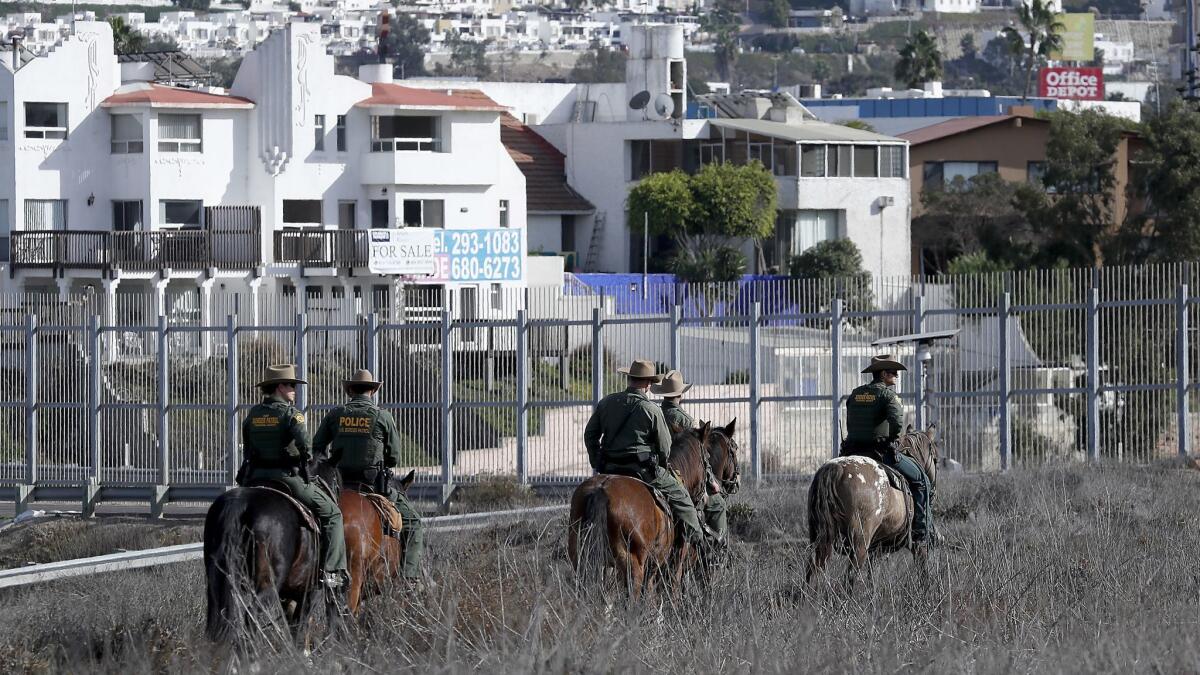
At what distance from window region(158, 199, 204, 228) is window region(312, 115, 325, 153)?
3763 mm

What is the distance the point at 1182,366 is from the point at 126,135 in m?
35.1

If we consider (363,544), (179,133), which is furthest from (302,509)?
(179,133)

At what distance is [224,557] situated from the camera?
13.2 meters

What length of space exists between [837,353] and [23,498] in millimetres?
10726

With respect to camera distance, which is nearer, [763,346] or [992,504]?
[992,504]

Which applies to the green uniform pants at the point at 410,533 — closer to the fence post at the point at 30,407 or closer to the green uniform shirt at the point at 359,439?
the green uniform shirt at the point at 359,439

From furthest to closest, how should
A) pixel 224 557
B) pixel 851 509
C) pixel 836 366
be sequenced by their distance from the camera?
pixel 836 366, pixel 851 509, pixel 224 557

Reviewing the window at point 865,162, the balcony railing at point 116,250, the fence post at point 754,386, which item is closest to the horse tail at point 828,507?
the fence post at point 754,386

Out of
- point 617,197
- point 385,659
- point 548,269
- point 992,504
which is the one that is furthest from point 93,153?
point 385,659

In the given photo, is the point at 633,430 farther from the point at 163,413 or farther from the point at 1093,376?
the point at 163,413

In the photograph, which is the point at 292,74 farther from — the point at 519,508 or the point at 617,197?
the point at 519,508

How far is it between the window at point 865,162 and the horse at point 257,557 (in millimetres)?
55894

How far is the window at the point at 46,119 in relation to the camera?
54094 millimetres

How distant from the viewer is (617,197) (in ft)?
230
